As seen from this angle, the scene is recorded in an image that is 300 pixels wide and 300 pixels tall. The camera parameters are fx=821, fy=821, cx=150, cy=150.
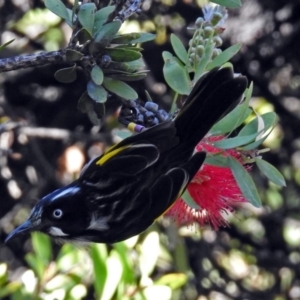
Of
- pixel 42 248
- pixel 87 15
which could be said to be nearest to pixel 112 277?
pixel 42 248

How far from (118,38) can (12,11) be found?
181cm

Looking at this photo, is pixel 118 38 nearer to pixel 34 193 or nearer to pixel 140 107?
A: pixel 140 107

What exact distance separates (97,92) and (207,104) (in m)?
0.36

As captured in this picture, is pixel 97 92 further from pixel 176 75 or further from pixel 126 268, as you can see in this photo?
pixel 126 268

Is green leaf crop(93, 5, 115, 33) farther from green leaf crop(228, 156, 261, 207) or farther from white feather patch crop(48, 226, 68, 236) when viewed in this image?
white feather patch crop(48, 226, 68, 236)

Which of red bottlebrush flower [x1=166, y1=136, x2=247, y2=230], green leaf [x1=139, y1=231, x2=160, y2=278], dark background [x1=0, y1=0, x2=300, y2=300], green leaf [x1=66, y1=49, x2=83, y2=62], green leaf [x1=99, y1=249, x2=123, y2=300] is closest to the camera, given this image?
green leaf [x1=66, y1=49, x2=83, y2=62]

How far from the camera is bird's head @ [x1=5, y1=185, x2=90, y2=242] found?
6.20 ft

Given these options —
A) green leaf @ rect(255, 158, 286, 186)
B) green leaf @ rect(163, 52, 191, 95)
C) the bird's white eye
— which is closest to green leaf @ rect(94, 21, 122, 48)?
green leaf @ rect(163, 52, 191, 95)

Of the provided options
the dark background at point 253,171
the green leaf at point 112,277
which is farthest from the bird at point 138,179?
the dark background at point 253,171

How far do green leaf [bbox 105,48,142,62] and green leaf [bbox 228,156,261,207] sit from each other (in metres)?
0.26

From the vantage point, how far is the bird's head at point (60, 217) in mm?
1890

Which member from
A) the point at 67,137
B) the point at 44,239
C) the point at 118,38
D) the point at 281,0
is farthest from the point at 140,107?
the point at 281,0

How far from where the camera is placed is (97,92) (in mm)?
1485

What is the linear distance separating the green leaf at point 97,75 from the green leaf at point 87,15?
7 cm
